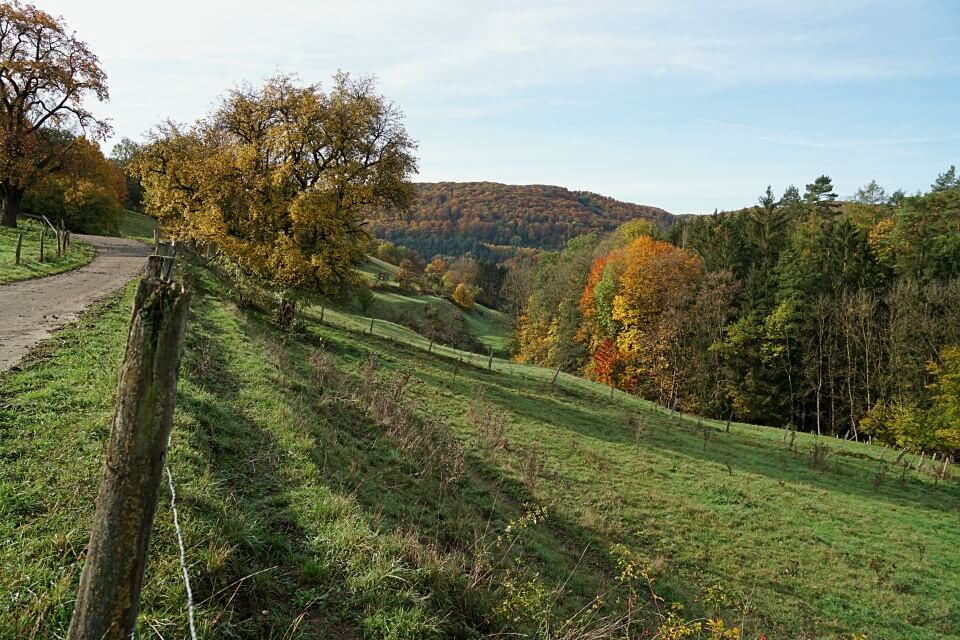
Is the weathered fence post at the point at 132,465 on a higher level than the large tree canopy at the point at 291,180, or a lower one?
lower

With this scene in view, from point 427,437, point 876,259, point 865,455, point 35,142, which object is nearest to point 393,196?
point 427,437

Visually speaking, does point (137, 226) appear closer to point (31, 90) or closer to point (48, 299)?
point (31, 90)

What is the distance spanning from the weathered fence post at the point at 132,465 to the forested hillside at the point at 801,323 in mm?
39835

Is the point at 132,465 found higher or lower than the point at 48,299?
higher

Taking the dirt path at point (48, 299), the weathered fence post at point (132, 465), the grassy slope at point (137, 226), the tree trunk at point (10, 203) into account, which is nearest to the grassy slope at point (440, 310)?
the grassy slope at point (137, 226)

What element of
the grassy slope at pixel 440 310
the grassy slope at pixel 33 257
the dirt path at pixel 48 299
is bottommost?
the grassy slope at pixel 440 310

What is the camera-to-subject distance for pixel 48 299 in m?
15.0

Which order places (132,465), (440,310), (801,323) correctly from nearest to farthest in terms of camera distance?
(132,465) → (801,323) → (440,310)

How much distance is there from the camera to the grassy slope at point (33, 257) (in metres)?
18.8

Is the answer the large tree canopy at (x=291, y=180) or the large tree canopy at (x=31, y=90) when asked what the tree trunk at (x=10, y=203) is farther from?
the large tree canopy at (x=291, y=180)

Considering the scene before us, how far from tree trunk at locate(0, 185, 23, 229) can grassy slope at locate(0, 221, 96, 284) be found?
738mm

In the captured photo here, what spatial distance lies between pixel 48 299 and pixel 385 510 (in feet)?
47.2

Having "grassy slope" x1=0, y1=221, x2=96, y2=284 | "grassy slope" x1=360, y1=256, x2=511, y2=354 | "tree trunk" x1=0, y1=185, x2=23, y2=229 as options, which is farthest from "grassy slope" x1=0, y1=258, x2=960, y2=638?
"grassy slope" x1=360, y1=256, x2=511, y2=354

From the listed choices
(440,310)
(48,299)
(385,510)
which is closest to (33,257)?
(48,299)
